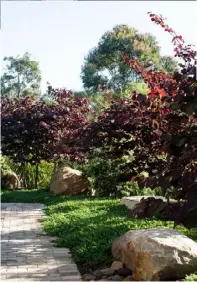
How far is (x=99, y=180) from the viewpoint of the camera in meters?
9.63

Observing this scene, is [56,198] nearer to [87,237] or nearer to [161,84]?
[87,237]

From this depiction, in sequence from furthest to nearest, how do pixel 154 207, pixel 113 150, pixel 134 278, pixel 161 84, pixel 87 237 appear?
pixel 113 150
pixel 87 237
pixel 161 84
pixel 134 278
pixel 154 207

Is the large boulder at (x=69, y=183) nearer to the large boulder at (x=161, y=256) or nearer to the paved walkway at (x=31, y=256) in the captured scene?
the paved walkway at (x=31, y=256)

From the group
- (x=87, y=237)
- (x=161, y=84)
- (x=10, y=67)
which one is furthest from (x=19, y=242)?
(x=10, y=67)

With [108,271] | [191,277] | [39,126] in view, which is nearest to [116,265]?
[108,271]

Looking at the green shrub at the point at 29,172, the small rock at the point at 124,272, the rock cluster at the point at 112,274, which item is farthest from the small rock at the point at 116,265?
the green shrub at the point at 29,172

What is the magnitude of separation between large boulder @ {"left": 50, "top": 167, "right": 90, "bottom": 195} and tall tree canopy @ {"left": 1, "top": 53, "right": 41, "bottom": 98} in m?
20.2

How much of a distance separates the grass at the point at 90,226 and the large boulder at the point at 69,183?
1.20m

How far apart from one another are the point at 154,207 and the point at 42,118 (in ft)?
29.1

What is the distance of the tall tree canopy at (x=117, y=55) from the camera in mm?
25516

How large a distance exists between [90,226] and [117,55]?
21083 mm

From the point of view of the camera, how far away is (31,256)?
4.71m

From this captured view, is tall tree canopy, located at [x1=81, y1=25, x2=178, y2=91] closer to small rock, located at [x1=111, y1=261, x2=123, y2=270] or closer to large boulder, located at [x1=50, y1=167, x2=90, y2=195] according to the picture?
large boulder, located at [x1=50, y1=167, x2=90, y2=195]

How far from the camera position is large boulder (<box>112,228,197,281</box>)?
3676mm
